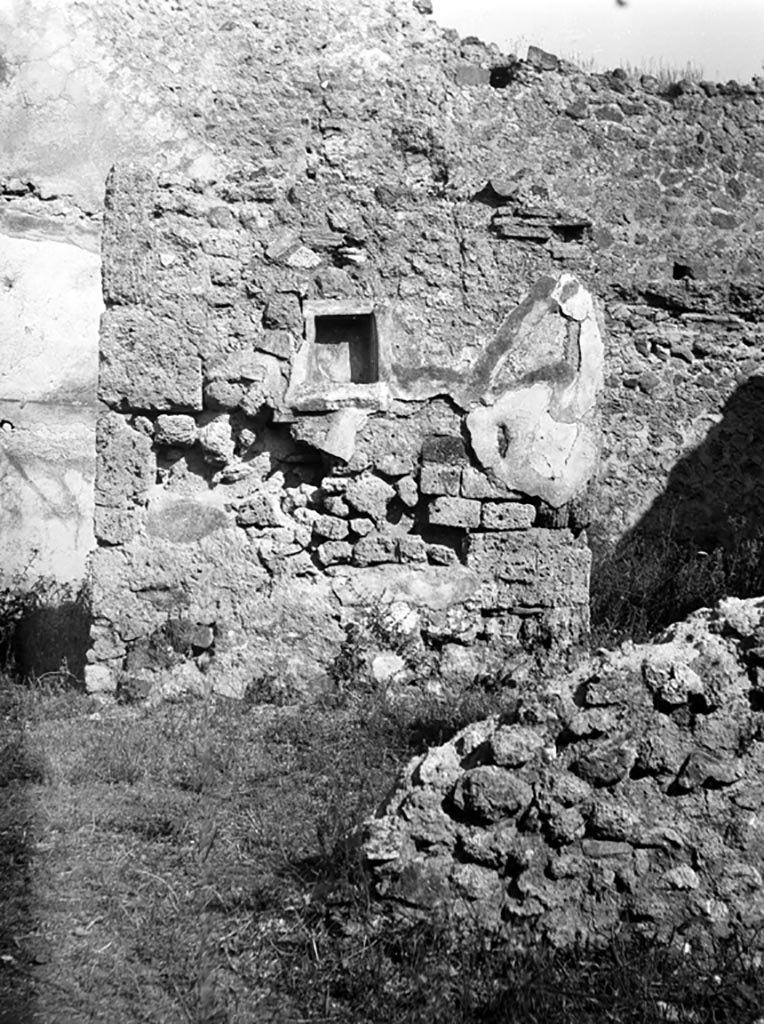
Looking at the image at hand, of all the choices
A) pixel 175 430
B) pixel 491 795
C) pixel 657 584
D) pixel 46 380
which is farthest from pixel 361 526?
pixel 46 380

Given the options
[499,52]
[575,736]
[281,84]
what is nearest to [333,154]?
[281,84]

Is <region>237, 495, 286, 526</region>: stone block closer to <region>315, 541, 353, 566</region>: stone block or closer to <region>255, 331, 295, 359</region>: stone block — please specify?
<region>315, 541, 353, 566</region>: stone block

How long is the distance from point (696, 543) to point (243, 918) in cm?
629

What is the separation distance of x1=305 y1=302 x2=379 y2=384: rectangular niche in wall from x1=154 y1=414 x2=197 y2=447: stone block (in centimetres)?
53

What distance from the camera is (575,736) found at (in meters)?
3.09

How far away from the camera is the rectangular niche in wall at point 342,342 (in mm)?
5035

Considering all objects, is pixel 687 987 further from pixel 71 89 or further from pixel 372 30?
pixel 372 30

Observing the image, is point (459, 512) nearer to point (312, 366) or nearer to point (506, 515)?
point (506, 515)

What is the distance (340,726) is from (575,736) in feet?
5.01

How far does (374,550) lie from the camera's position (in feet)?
16.7

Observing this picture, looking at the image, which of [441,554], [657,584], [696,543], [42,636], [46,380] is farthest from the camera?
[696,543]

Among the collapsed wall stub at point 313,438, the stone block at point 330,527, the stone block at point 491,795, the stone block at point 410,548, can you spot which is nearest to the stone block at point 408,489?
the collapsed wall stub at point 313,438

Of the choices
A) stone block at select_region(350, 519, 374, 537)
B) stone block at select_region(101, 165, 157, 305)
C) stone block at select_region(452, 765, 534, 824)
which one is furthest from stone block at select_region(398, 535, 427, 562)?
stone block at select_region(452, 765, 534, 824)

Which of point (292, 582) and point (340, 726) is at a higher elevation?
point (292, 582)
